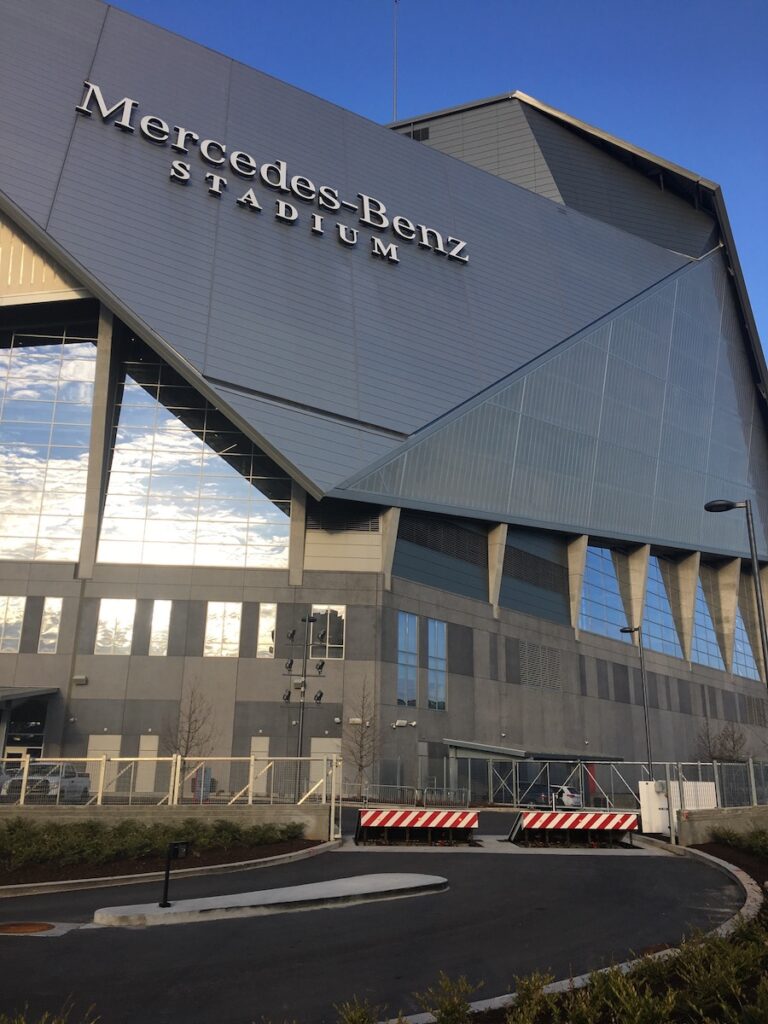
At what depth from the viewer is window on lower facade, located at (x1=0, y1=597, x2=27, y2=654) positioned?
47.9 m

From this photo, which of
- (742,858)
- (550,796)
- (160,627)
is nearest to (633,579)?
(550,796)

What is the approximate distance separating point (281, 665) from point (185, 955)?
1485 inches

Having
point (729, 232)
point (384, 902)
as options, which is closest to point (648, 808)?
point (384, 902)

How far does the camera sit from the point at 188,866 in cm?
1952

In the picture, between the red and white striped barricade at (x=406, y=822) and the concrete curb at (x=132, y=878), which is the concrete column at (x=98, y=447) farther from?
the concrete curb at (x=132, y=878)

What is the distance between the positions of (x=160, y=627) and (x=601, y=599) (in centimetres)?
3252

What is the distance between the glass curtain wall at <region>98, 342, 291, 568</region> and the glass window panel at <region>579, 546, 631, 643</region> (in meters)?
24.1

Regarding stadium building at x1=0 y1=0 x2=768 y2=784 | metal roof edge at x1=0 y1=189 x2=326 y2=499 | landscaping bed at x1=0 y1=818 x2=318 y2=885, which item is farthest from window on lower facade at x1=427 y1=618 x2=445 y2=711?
landscaping bed at x1=0 y1=818 x2=318 y2=885

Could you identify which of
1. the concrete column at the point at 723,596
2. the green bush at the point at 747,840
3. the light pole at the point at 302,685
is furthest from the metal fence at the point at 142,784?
the concrete column at the point at 723,596

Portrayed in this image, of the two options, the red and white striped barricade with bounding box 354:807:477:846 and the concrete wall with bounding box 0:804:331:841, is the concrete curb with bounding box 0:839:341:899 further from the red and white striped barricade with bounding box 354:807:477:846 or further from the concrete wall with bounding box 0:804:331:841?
the red and white striped barricade with bounding box 354:807:477:846

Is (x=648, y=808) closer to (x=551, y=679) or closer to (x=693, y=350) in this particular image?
(x=551, y=679)

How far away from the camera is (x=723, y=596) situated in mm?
76812

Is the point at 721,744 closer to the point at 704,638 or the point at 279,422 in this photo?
the point at 704,638

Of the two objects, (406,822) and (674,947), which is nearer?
(674,947)
